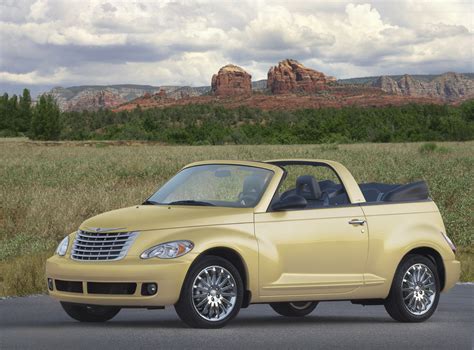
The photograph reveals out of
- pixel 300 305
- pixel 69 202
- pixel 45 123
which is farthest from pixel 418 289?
pixel 45 123

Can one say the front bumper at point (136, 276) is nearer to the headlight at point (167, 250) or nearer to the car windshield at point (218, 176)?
the headlight at point (167, 250)

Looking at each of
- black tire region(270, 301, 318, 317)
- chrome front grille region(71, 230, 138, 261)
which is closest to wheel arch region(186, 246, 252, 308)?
chrome front grille region(71, 230, 138, 261)

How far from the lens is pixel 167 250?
30.3 ft

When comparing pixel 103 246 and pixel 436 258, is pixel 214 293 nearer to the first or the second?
pixel 103 246

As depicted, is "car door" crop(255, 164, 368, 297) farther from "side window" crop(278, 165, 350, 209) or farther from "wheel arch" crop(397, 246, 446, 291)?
"wheel arch" crop(397, 246, 446, 291)

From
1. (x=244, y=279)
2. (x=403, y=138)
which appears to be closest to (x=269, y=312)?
(x=244, y=279)

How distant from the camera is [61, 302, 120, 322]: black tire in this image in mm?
10336

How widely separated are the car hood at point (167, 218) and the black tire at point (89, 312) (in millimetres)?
1027

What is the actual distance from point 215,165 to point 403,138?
111 meters

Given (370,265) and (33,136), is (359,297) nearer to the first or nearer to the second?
(370,265)

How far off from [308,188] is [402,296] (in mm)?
1520

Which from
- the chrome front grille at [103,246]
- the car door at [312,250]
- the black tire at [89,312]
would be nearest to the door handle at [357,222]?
the car door at [312,250]

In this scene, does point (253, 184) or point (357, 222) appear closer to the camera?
point (253, 184)

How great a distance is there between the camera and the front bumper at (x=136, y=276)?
9.12m
